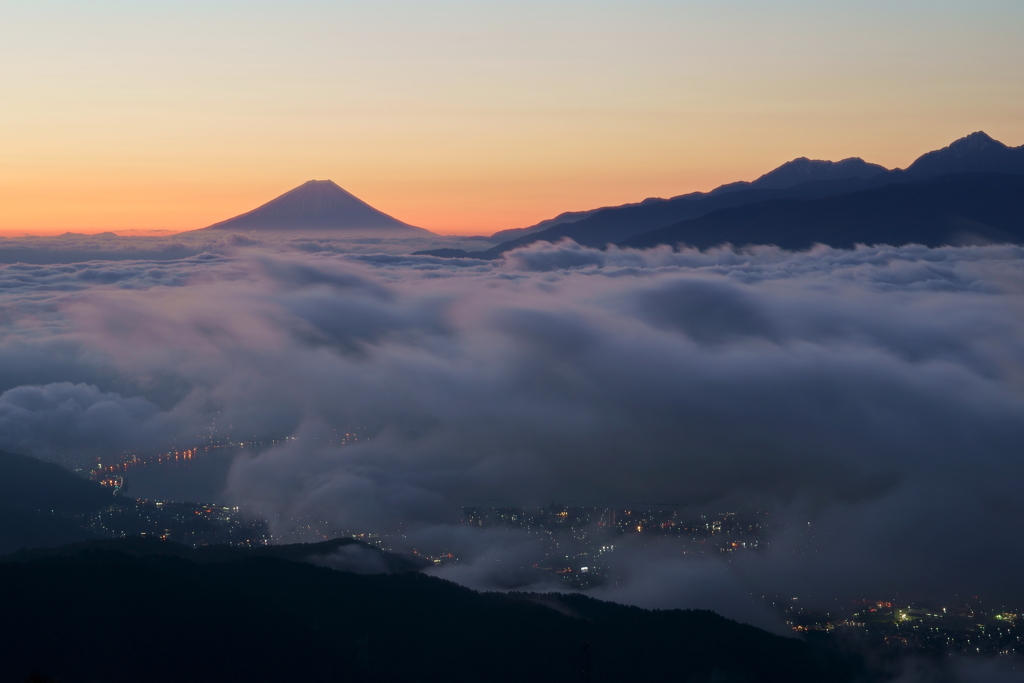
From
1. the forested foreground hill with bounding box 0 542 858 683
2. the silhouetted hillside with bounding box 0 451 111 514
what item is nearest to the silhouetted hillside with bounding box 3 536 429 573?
the forested foreground hill with bounding box 0 542 858 683

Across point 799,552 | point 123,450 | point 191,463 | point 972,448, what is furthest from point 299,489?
point 972,448

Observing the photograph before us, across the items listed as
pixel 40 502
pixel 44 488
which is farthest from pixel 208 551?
pixel 44 488

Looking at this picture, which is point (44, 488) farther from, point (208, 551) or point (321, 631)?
point (321, 631)

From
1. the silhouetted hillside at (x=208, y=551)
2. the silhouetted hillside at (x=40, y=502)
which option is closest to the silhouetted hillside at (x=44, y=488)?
the silhouetted hillside at (x=40, y=502)

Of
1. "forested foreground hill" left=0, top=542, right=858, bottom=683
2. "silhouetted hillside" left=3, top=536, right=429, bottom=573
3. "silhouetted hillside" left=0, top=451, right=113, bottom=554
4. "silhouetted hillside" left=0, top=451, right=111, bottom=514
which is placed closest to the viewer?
"forested foreground hill" left=0, top=542, right=858, bottom=683

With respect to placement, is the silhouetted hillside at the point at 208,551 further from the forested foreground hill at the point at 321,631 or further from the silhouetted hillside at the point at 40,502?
the silhouetted hillside at the point at 40,502

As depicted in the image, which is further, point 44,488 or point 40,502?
point 44,488

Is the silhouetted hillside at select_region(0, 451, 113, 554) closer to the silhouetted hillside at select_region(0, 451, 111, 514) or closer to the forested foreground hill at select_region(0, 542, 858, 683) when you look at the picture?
the silhouetted hillside at select_region(0, 451, 111, 514)

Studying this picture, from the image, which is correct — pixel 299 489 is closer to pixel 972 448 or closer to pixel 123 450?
pixel 123 450

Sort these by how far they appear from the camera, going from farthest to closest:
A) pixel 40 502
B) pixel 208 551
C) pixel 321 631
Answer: pixel 40 502, pixel 208 551, pixel 321 631
